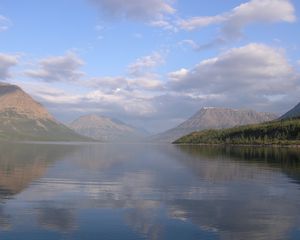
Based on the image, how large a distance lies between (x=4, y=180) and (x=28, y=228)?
29.4 meters

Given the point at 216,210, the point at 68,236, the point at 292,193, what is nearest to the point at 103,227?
the point at 68,236

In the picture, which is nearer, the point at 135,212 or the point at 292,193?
the point at 135,212

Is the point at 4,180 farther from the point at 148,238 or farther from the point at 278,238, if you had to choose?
the point at 278,238

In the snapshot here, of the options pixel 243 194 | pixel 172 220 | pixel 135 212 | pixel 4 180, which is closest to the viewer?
pixel 172 220

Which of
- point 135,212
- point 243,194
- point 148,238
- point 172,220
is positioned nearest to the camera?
point 148,238

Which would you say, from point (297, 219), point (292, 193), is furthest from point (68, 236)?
point (292, 193)

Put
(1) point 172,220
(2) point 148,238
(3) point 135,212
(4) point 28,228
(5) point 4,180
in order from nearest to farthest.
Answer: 1. (2) point 148,238
2. (4) point 28,228
3. (1) point 172,220
4. (3) point 135,212
5. (5) point 4,180

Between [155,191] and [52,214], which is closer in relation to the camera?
[52,214]

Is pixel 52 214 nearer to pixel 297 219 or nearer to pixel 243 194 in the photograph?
pixel 297 219

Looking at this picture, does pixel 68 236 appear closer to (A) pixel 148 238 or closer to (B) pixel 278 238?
(A) pixel 148 238

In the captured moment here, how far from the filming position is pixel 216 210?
130 ft

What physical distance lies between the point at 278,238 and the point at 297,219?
24.1 ft

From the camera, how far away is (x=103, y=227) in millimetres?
32219

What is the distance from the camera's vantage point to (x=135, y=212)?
38062 mm
